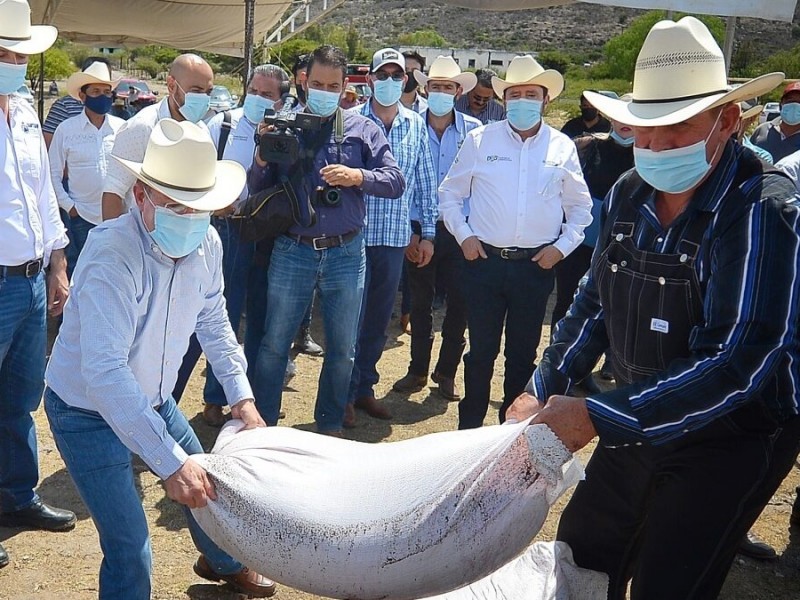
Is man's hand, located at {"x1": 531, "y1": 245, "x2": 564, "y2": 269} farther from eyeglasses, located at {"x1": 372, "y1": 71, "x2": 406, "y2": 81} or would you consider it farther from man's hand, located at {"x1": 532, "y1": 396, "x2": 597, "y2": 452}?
man's hand, located at {"x1": 532, "y1": 396, "x2": 597, "y2": 452}

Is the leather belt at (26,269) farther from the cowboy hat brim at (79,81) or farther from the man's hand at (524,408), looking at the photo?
the cowboy hat brim at (79,81)

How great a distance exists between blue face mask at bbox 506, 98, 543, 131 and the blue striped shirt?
2.34m

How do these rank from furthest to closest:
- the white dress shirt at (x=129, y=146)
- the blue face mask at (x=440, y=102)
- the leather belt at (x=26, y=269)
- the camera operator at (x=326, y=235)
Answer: the blue face mask at (x=440, y=102), the camera operator at (x=326, y=235), the white dress shirt at (x=129, y=146), the leather belt at (x=26, y=269)

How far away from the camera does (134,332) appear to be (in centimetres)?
258

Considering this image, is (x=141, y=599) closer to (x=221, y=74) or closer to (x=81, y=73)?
(x=81, y=73)

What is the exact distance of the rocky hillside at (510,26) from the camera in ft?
243

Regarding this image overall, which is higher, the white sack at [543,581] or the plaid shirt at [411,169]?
the plaid shirt at [411,169]

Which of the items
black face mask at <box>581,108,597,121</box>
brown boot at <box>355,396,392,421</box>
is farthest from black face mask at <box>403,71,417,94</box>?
brown boot at <box>355,396,392,421</box>

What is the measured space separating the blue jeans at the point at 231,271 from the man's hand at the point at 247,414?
2.18m

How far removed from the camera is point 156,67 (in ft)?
145

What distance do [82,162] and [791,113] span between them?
273 inches

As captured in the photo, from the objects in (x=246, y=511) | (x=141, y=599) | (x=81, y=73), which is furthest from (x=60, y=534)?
(x=81, y=73)

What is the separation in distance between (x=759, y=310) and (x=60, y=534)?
3.15 metres

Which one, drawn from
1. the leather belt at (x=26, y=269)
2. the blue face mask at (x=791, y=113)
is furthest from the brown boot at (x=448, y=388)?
the blue face mask at (x=791, y=113)
